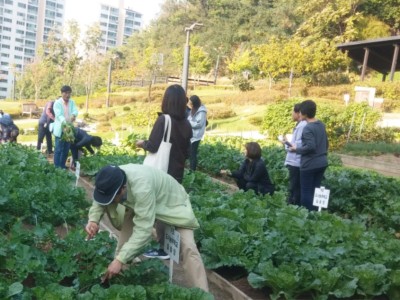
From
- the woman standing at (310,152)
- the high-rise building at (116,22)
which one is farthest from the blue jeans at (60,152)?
the high-rise building at (116,22)

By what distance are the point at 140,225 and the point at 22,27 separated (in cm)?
12760

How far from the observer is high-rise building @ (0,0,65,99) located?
4405 inches

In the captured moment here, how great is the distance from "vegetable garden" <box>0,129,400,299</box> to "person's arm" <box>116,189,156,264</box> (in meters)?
0.19

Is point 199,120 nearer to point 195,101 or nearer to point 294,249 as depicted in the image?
point 195,101

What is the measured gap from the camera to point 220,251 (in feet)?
13.1

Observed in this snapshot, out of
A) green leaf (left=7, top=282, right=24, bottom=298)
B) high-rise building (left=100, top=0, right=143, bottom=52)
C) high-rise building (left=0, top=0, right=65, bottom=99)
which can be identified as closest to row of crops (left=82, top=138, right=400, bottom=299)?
green leaf (left=7, top=282, right=24, bottom=298)

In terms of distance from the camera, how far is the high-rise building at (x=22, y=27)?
11188cm

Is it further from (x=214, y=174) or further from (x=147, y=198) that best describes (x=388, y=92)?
(x=147, y=198)

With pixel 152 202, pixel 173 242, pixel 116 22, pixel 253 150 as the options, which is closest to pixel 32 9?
pixel 116 22

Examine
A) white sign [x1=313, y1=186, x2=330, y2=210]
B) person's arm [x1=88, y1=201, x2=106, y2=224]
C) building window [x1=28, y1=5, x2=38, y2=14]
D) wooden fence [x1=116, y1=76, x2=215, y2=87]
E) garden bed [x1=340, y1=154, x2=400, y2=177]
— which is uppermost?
building window [x1=28, y1=5, x2=38, y2=14]

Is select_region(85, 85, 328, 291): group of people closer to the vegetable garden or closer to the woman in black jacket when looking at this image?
the vegetable garden

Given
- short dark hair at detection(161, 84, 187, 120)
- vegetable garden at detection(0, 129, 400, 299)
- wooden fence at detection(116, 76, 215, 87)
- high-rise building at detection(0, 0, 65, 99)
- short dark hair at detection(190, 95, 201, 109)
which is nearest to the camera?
vegetable garden at detection(0, 129, 400, 299)

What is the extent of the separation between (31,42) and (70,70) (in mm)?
88808

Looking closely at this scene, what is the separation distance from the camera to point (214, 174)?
1028cm
